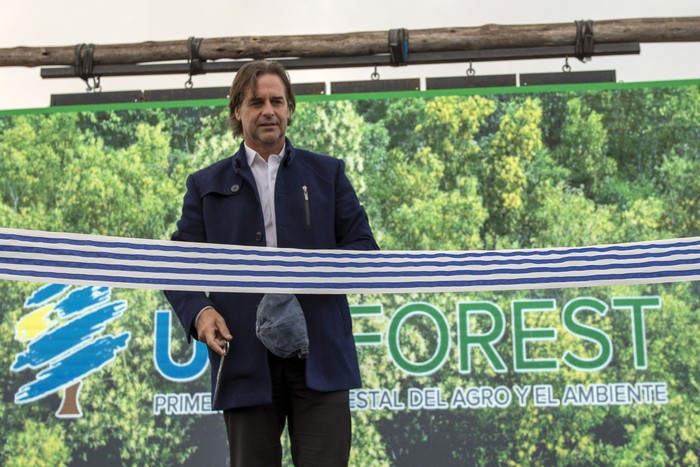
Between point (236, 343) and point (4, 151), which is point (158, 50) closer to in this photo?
point (4, 151)

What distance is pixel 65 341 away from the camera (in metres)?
6.00

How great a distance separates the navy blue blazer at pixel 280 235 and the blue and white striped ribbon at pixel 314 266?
5 centimetres

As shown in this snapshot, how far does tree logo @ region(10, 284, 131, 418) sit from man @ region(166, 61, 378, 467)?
3497 mm

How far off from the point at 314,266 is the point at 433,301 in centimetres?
334

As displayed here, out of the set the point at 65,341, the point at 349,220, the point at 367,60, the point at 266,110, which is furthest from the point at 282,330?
the point at 367,60

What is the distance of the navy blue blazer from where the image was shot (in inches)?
95.3

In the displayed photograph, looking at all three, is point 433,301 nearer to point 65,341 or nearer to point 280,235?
point 65,341

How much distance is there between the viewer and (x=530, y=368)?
5785 millimetres

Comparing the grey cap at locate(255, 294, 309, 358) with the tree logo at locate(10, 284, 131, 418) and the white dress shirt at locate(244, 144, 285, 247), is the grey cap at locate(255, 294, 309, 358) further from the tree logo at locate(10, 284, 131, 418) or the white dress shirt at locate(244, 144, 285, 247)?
the tree logo at locate(10, 284, 131, 418)

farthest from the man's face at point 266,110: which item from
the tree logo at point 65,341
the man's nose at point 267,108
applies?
the tree logo at point 65,341

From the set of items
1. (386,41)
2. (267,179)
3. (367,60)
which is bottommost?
(267,179)

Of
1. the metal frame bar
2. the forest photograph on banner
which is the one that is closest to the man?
the forest photograph on banner

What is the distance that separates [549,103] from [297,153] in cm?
375

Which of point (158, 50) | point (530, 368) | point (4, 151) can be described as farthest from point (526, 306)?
point (4, 151)
